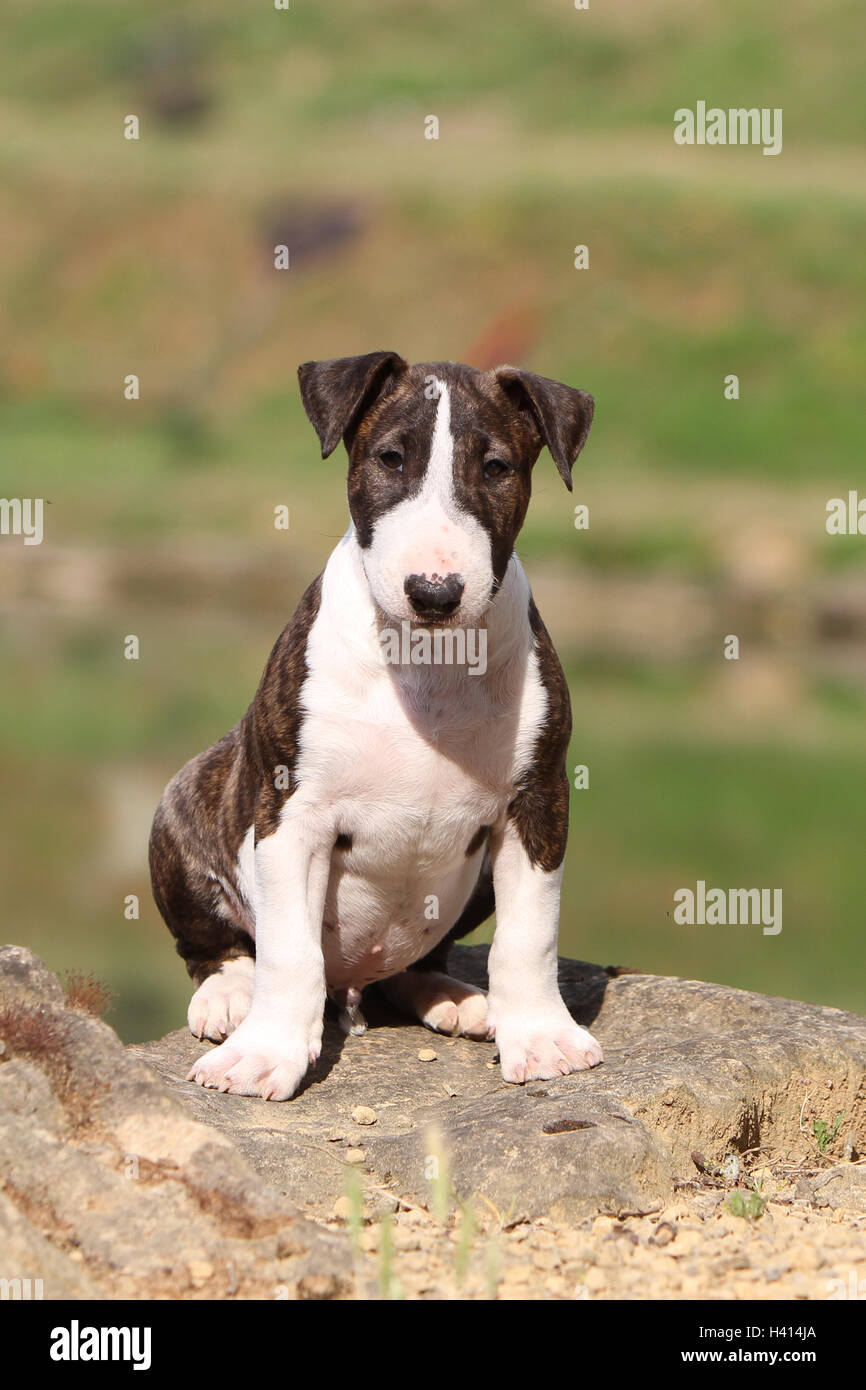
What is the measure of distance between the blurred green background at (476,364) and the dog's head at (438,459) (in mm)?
4379

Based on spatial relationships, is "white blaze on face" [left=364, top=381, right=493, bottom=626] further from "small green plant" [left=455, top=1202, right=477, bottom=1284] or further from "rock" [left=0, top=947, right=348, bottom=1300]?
"small green plant" [left=455, top=1202, right=477, bottom=1284]

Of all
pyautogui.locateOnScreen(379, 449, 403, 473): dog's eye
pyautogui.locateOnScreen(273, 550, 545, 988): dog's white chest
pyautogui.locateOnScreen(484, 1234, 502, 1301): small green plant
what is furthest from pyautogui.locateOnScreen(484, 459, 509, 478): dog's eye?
pyautogui.locateOnScreen(484, 1234, 502, 1301): small green plant

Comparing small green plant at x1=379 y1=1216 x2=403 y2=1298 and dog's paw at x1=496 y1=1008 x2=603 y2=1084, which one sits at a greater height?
dog's paw at x1=496 y1=1008 x2=603 y2=1084

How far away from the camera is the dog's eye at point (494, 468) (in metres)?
5.82

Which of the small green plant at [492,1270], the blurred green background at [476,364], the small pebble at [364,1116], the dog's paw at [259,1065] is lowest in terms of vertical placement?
the small green plant at [492,1270]

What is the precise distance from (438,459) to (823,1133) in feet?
8.93

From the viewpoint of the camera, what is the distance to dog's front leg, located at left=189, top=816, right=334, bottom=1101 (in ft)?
19.5

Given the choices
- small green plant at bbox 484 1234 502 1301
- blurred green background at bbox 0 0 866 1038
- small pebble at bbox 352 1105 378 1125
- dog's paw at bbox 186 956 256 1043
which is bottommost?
small green plant at bbox 484 1234 502 1301

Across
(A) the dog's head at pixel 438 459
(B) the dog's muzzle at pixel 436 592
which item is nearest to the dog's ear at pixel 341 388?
(A) the dog's head at pixel 438 459

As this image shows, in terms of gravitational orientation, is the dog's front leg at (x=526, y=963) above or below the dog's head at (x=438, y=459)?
below

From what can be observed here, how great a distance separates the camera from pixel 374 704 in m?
6.11

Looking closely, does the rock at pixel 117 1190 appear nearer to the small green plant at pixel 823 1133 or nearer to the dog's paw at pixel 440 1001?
the dog's paw at pixel 440 1001

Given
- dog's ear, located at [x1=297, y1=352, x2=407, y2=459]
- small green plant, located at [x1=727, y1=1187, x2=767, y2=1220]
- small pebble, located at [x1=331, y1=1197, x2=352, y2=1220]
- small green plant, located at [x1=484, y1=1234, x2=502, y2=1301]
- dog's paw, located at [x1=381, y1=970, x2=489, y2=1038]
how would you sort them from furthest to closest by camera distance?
dog's paw, located at [x1=381, y1=970, x2=489, y2=1038] < dog's ear, located at [x1=297, y1=352, x2=407, y2=459] < small green plant, located at [x1=727, y1=1187, x2=767, y2=1220] < small pebble, located at [x1=331, y1=1197, x2=352, y2=1220] < small green plant, located at [x1=484, y1=1234, x2=502, y2=1301]

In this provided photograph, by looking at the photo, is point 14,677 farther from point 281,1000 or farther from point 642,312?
point 642,312
